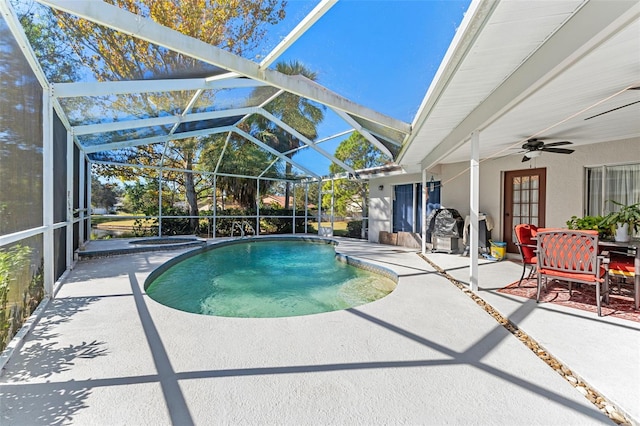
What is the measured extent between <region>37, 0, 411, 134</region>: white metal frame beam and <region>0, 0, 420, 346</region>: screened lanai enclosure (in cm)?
1

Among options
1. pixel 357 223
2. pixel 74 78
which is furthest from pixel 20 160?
pixel 357 223

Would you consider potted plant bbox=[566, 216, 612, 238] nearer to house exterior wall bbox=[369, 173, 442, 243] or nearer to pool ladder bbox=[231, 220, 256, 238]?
house exterior wall bbox=[369, 173, 442, 243]

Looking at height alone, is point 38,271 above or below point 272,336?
above

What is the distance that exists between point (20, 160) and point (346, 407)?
3.82 meters

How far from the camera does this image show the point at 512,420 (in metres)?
1.72

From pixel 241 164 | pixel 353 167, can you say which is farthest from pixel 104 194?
pixel 353 167

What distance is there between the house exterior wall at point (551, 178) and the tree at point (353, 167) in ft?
4.53

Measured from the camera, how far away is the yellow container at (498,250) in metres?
7.21

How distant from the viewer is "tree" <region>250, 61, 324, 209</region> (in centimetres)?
509

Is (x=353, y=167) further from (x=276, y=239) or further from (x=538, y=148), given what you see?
(x=538, y=148)

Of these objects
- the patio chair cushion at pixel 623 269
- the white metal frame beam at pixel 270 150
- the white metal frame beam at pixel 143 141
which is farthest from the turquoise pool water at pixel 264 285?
the white metal frame beam at pixel 270 150

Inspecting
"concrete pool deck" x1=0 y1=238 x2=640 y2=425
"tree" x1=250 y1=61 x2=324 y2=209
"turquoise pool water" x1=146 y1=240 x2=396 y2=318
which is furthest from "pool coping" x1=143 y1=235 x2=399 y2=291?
"tree" x1=250 y1=61 x2=324 y2=209

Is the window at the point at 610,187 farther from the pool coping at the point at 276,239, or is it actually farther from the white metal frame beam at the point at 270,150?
the white metal frame beam at the point at 270,150

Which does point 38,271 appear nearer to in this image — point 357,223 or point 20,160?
point 20,160
